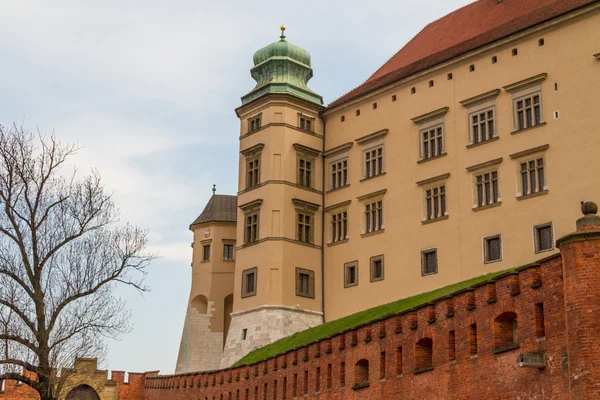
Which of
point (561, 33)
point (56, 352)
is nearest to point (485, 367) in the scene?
point (56, 352)

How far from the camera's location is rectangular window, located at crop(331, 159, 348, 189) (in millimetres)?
45997

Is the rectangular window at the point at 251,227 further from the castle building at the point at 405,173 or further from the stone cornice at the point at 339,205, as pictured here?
the stone cornice at the point at 339,205

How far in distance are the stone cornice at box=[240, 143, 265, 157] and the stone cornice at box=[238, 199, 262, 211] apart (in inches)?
102

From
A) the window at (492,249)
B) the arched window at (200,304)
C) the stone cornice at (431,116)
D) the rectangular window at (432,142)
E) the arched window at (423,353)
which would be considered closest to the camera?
the arched window at (423,353)

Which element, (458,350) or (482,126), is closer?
(458,350)

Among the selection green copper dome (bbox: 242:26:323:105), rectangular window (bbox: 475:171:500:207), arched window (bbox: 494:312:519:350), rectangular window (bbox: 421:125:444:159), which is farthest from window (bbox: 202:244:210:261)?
arched window (bbox: 494:312:519:350)

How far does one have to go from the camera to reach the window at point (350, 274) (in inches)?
1718

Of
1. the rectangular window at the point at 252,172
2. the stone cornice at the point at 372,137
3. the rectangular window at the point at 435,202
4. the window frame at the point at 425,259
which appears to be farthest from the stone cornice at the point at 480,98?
the rectangular window at the point at 252,172

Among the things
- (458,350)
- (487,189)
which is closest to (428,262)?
(487,189)

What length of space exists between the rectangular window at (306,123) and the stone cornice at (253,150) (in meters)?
2.27

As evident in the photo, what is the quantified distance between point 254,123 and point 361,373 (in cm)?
2282

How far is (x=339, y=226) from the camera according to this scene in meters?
45.6

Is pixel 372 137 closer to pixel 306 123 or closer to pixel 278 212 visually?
pixel 306 123

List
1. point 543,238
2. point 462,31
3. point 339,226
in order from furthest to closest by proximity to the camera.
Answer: point 339,226
point 462,31
point 543,238
